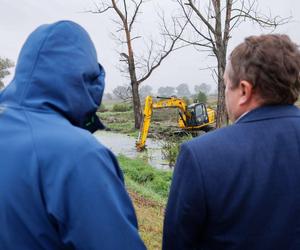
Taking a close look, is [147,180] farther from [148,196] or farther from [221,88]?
[221,88]

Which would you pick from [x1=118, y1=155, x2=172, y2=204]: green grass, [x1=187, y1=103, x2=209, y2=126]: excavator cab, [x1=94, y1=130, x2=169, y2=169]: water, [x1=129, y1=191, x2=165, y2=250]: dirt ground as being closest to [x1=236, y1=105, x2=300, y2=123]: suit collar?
[x1=129, y1=191, x2=165, y2=250]: dirt ground

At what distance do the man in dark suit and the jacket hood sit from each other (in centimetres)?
55

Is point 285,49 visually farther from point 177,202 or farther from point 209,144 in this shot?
point 177,202

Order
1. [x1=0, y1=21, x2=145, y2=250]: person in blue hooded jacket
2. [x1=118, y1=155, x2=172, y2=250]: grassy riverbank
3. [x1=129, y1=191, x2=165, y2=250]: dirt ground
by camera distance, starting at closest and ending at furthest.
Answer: [x1=0, y1=21, x2=145, y2=250]: person in blue hooded jacket → [x1=129, y1=191, x2=165, y2=250]: dirt ground → [x1=118, y1=155, x2=172, y2=250]: grassy riverbank

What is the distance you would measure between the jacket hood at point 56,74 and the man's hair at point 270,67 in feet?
2.26

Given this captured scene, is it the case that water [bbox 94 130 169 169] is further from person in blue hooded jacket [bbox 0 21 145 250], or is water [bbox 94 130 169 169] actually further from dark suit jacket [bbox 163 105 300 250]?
person in blue hooded jacket [bbox 0 21 145 250]

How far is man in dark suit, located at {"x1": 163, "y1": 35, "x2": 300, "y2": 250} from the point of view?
1896 mm

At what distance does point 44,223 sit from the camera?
1562mm

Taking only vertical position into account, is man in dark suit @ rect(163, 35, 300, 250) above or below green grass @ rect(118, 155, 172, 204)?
above

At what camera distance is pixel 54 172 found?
5.00ft

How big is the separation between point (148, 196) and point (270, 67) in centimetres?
803

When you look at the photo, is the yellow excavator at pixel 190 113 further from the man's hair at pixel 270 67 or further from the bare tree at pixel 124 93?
the man's hair at pixel 270 67

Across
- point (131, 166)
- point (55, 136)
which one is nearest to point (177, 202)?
point (55, 136)

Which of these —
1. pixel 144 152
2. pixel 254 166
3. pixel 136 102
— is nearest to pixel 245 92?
pixel 254 166
